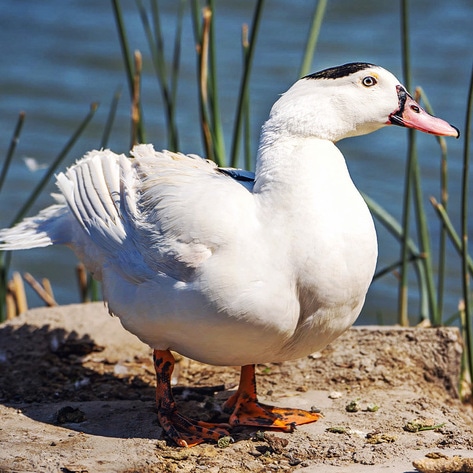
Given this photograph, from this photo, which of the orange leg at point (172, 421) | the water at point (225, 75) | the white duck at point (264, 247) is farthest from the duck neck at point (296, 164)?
the water at point (225, 75)

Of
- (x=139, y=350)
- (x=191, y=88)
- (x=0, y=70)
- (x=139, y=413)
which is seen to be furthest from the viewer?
(x=0, y=70)

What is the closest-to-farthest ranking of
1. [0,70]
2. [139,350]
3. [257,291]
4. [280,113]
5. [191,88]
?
1. [257,291]
2. [280,113]
3. [139,350]
4. [191,88]
5. [0,70]

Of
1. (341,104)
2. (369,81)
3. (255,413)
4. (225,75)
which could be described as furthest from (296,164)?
(225,75)

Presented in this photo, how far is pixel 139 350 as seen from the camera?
500 cm

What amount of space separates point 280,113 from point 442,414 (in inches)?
60.9

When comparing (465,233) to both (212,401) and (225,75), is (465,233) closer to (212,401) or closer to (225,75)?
(212,401)

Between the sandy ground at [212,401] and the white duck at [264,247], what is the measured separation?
0.20 metres

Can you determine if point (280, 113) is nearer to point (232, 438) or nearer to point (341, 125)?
point (341, 125)

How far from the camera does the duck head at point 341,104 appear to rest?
146 inches

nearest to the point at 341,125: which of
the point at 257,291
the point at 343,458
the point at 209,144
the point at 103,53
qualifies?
the point at 257,291

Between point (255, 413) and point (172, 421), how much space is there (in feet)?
1.18

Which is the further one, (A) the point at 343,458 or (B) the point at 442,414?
(B) the point at 442,414

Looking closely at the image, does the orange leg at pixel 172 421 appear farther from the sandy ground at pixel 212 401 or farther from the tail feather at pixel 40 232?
the tail feather at pixel 40 232

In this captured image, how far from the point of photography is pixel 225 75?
10734 mm
